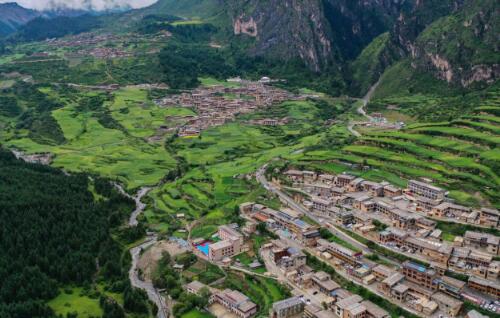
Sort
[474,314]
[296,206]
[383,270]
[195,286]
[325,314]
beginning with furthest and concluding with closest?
[296,206] → [195,286] → [383,270] → [325,314] → [474,314]

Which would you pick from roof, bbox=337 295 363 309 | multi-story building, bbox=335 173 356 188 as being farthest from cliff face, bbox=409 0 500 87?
roof, bbox=337 295 363 309

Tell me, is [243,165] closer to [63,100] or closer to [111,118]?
[111,118]

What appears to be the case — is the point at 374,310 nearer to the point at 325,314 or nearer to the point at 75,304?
the point at 325,314

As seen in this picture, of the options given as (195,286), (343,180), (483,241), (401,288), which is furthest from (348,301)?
(343,180)

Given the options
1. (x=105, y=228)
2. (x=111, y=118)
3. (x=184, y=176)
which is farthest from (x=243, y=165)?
(x=111, y=118)

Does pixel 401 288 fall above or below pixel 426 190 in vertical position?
below
